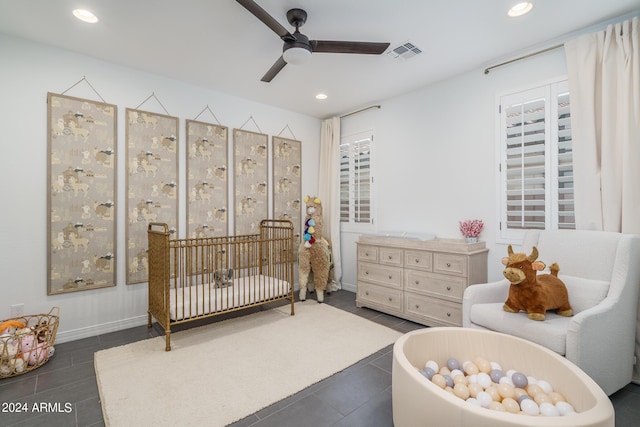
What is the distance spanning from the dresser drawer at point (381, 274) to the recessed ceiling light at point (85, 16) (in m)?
3.35

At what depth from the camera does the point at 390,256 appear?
3279 mm

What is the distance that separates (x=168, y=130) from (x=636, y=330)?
4362 millimetres

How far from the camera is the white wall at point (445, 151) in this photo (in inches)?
112

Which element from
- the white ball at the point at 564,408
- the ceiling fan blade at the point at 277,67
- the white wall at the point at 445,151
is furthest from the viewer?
the white wall at the point at 445,151

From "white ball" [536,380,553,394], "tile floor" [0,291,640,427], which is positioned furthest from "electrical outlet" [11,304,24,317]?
"white ball" [536,380,553,394]

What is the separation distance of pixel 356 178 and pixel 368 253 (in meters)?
1.21

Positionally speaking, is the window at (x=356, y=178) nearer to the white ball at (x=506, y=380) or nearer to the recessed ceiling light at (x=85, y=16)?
the white ball at (x=506, y=380)

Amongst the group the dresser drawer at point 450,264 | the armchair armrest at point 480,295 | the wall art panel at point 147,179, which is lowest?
the armchair armrest at point 480,295

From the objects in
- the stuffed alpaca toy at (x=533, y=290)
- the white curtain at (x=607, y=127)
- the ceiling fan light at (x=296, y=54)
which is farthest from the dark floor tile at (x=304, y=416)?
the ceiling fan light at (x=296, y=54)

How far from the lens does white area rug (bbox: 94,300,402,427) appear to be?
5.62 ft

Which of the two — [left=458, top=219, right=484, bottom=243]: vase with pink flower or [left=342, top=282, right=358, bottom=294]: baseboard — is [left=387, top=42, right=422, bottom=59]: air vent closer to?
[left=458, top=219, right=484, bottom=243]: vase with pink flower

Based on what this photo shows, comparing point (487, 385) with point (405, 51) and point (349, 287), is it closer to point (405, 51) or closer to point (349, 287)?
point (405, 51)

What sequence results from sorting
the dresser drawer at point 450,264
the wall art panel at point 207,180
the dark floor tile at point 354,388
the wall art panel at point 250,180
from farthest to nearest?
the wall art panel at point 250,180 → the wall art panel at point 207,180 → the dresser drawer at point 450,264 → the dark floor tile at point 354,388

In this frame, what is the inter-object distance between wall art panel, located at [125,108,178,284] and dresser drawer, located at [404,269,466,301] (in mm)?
2611
